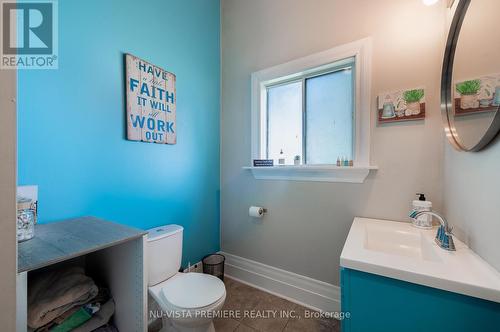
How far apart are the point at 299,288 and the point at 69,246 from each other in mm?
1649

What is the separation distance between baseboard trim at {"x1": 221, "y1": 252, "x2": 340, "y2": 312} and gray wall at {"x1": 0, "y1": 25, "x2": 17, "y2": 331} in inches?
67.5

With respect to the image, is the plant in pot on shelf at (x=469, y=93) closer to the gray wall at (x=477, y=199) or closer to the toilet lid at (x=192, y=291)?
the gray wall at (x=477, y=199)

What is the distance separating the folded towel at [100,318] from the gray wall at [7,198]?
695mm

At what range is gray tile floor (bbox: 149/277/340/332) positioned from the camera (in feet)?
4.83

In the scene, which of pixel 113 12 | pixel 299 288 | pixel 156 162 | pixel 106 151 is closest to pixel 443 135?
pixel 299 288

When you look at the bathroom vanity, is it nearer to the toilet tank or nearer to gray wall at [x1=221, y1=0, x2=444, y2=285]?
gray wall at [x1=221, y1=0, x2=444, y2=285]

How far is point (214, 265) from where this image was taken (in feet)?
6.50

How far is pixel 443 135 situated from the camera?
1273 millimetres

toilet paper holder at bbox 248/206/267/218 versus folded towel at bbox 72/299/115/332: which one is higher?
toilet paper holder at bbox 248/206/267/218

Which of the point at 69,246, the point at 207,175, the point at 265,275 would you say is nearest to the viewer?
the point at 69,246

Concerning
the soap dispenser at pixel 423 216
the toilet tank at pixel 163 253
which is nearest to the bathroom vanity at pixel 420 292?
the soap dispenser at pixel 423 216

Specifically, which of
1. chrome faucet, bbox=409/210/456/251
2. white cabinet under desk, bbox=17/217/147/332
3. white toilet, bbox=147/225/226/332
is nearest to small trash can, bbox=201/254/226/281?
white toilet, bbox=147/225/226/332

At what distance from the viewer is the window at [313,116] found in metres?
1.71

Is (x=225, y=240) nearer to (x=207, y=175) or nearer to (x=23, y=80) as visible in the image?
(x=207, y=175)
